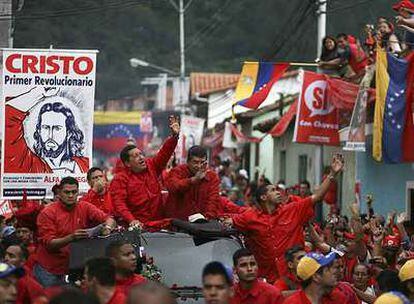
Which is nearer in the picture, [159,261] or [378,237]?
[159,261]

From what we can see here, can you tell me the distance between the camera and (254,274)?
36.9ft

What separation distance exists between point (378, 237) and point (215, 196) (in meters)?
1.82

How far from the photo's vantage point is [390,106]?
821 inches

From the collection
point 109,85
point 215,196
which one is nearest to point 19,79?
point 215,196

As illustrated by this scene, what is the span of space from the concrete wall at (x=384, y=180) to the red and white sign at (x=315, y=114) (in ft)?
2.87

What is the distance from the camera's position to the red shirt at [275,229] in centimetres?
1343

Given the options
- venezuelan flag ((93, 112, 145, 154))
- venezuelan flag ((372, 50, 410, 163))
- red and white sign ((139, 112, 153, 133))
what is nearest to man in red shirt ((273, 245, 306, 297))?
venezuelan flag ((372, 50, 410, 163))

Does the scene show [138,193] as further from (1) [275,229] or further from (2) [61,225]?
(1) [275,229]

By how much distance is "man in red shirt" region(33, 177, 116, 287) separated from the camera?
1330cm

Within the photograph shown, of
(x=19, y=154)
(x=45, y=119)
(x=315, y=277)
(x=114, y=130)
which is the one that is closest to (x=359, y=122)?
(x=45, y=119)

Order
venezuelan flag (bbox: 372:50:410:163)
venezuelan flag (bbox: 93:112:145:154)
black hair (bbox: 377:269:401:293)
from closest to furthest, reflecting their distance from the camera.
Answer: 1. black hair (bbox: 377:269:401:293)
2. venezuelan flag (bbox: 372:50:410:163)
3. venezuelan flag (bbox: 93:112:145:154)

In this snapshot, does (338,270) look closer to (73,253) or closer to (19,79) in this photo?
(73,253)

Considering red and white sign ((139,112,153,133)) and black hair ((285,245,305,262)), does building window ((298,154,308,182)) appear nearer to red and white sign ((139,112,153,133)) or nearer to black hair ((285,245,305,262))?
black hair ((285,245,305,262))

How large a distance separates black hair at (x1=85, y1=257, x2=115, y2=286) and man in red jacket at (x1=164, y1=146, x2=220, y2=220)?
180 inches
